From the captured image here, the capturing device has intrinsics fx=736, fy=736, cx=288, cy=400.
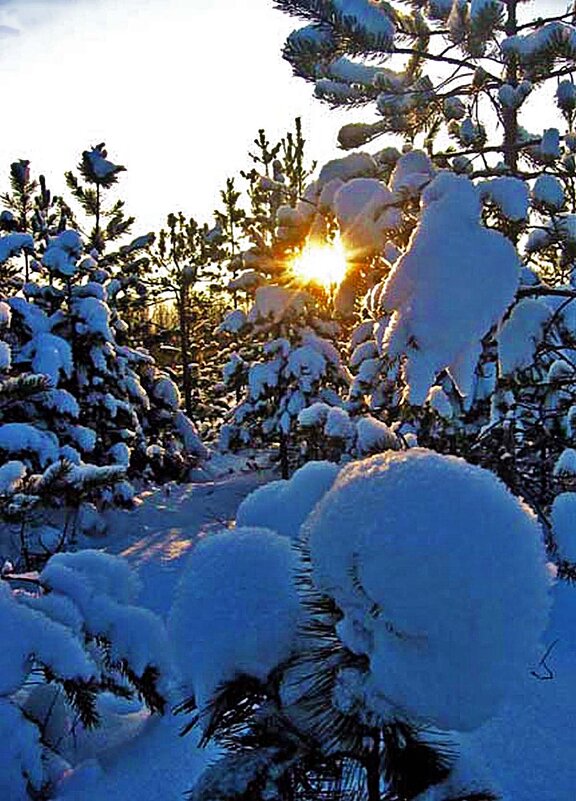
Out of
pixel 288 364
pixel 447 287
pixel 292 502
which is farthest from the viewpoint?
pixel 288 364

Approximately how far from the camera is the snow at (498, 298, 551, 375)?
329 cm

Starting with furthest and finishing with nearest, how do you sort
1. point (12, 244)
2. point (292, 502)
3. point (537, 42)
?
1. point (12, 244)
2. point (537, 42)
3. point (292, 502)

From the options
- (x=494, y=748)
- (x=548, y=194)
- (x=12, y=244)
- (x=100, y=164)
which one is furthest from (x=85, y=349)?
(x=494, y=748)

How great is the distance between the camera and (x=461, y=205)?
2.42 meters

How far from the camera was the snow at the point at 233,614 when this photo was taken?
1.19 m

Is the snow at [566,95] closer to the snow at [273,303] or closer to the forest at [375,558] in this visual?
the forest at [375,558]

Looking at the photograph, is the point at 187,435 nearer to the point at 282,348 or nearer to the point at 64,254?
the point at 282,348

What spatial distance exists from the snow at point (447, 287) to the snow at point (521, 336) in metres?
0.89

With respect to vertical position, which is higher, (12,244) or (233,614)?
(12,244)

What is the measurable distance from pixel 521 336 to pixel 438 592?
102 inches

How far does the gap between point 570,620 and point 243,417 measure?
9044 mm

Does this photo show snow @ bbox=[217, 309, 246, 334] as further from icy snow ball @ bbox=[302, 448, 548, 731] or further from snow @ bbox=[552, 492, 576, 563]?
icy snow ball @ bbox=[302, 448, 548, 731]

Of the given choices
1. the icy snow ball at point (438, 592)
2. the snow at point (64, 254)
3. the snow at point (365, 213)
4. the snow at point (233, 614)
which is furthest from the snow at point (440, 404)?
the snow at point (64, 254)

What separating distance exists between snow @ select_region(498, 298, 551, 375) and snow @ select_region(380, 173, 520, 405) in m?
0.89
